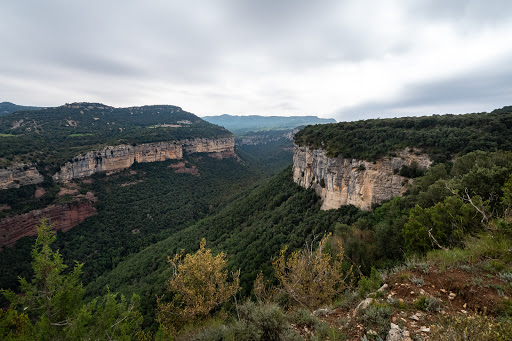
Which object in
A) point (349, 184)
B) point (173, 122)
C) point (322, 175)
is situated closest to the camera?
point (349, 184)

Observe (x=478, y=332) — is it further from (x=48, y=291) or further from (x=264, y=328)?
(x=48, y=291)

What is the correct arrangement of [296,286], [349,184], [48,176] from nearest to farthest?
[296,286]
[349,184]
[48,176]

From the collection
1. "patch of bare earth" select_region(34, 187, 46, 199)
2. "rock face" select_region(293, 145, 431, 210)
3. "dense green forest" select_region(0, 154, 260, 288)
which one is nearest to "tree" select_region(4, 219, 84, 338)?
"rock face" select_region(293, 145, 431, 210)

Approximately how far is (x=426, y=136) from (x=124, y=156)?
3109 inches

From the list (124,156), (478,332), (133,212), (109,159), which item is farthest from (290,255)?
(124,156)

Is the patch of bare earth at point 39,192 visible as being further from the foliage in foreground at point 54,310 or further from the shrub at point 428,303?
the shrub at point 428,303

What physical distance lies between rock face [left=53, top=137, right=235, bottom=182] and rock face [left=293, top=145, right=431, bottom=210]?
61.4 metres

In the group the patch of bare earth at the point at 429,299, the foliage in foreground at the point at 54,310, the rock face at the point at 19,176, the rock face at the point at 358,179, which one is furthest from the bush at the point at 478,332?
the rock face at the point at 19,176

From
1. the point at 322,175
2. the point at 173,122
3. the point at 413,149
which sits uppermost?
the point at 173,122

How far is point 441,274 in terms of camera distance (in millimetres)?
6762

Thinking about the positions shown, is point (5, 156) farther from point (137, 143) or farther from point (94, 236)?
point (137, 143)

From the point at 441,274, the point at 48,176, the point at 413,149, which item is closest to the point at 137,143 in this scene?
the point at 48,176

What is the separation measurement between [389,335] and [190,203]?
69.9 m

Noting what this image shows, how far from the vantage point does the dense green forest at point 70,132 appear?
53.0 metres
